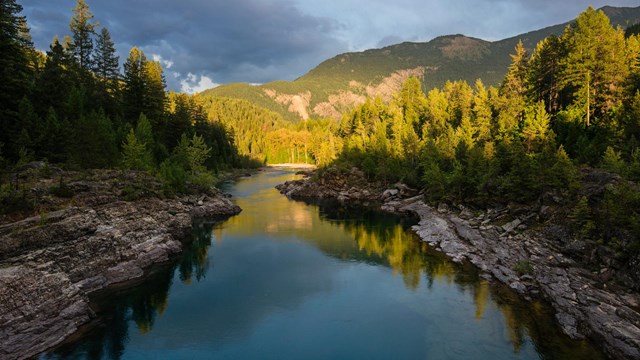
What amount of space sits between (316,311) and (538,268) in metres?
20.8

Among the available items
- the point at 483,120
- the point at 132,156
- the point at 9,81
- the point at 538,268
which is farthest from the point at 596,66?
the point at 9,81

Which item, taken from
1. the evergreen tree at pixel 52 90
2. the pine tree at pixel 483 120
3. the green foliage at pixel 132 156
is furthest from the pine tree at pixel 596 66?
the evergreen tree at pixel 52 90

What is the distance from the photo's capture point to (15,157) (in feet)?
135

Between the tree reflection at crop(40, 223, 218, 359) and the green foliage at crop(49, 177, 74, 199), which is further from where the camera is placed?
the green foliage at crop(49, 177, 74, 199)

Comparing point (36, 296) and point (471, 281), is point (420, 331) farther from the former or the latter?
point (36, 296)

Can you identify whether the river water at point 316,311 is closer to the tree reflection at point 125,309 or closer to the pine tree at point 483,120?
the tree reflection at point 125,309

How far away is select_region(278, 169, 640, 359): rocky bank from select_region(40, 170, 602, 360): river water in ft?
4.57

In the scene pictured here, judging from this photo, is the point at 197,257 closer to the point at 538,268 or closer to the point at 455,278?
the point at 455,278

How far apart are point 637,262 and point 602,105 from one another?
37.2m

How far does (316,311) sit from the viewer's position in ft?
101

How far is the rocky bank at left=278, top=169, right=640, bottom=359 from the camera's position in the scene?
78.9 feet

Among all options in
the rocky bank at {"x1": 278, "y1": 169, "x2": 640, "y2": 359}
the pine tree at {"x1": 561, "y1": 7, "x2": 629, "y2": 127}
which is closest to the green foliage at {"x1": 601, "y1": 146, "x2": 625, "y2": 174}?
the rocky bank at {"x1": 278, "y1": 169, "x2": 640, "y2": 359}

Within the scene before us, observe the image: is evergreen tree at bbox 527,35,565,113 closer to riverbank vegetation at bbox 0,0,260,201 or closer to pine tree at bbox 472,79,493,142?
pine tree at bbox 472,79,493,142

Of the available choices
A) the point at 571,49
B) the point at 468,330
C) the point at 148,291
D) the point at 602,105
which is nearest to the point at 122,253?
the point at 148,291
